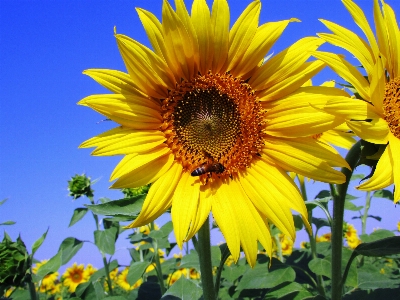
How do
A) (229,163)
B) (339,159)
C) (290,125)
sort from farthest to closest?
(229,163)
(290,125)
(339,159)

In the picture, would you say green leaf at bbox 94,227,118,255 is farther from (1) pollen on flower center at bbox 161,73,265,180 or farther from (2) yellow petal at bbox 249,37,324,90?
(2) yellow petal at bbox 249,37,324,90

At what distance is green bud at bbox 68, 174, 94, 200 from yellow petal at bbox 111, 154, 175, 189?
2.73 metres

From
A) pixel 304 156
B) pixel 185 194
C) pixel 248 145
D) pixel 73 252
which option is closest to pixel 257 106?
pixel 248 145

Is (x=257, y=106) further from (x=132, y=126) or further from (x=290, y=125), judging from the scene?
(x=132, y=126)

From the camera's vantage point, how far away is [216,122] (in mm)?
2926

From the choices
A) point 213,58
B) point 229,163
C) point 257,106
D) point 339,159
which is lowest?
point 339,159

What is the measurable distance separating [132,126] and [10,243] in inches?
76.2

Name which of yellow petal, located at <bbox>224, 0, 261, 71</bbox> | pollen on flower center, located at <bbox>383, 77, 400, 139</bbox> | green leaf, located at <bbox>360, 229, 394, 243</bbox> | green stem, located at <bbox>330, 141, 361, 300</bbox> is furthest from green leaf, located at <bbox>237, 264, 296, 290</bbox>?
green leaf, located at <bbox>360, 229, 394, 243</bbox>

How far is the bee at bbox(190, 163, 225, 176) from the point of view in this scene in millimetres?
2592

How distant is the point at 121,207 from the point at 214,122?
30.9 inches

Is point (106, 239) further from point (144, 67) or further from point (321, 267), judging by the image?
point (144, 67)

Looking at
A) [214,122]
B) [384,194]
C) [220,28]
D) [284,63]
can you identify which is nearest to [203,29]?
[220,28]

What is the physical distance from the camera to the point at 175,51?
2.51 metres

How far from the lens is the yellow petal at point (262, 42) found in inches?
99.7
